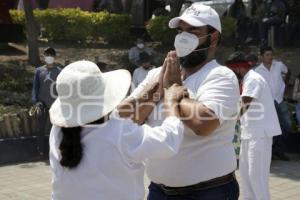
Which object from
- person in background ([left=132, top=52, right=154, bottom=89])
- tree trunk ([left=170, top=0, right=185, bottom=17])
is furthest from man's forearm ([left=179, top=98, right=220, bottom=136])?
tree trunk ([left=170, top=0, right=185, bottom=17])

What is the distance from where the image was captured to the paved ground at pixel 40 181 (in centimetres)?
669

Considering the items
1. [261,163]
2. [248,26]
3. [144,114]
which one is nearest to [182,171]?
[144,114]

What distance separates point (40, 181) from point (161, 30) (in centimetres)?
873

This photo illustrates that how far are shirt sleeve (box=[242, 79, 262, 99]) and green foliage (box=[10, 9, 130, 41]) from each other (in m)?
10.7

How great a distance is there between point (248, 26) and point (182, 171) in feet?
42.7

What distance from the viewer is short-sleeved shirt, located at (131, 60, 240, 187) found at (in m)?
2.99

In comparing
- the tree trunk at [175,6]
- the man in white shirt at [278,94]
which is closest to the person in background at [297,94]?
the man in white shirt at [278,94]

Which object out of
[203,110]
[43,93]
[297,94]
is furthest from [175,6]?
[203,110]

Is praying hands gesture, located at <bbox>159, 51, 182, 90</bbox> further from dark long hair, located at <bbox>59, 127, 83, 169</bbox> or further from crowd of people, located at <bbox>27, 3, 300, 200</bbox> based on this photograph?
dark long hair, located at <bbox>59, 127, 83, 169</bbox>

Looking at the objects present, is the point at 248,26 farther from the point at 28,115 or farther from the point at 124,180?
the point at 124,180

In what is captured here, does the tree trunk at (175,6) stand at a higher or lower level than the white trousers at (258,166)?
higher

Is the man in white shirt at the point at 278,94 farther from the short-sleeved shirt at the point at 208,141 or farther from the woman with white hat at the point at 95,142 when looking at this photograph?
the woman with white hat at the point at 95,142

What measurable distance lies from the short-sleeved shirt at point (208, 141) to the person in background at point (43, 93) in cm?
570

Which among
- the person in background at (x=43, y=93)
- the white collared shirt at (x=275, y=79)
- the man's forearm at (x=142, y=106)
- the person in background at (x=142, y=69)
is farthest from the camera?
the person in background at (x=142, y=69)
